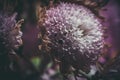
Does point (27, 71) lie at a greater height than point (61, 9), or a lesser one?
lesser

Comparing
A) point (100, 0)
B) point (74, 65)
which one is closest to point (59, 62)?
point (74, 65)

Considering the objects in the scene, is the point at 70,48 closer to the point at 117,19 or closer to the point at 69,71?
the point at 69,71

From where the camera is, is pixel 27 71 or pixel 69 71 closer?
pixel 69 71

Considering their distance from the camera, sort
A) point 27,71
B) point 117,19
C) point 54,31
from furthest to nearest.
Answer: point 117,19 → point 27,71 → point 54,31

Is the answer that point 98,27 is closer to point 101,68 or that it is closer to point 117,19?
point 101,68

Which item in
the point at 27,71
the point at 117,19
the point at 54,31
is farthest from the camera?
the point at 117,19

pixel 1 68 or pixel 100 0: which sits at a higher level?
pixel 100 0

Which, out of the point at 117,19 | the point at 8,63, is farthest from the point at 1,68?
the point at 117,19
